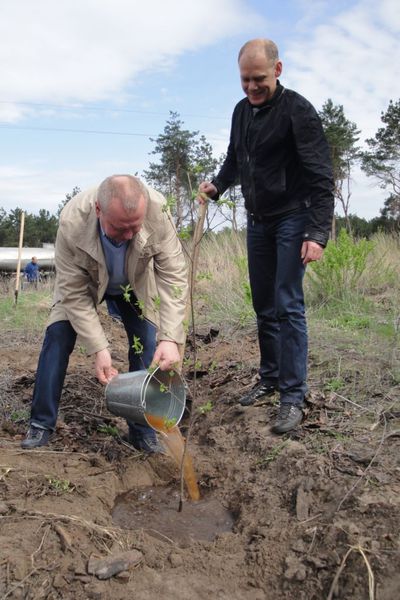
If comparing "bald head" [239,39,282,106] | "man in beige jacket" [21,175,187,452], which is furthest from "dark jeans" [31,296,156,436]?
"bald head" [239,39,282,106]

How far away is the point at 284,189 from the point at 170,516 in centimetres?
195

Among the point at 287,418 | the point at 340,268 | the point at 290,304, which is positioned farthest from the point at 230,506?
the point at 340,268

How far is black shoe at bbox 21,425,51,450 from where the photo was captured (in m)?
3.24

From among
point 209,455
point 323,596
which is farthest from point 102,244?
point 323,596

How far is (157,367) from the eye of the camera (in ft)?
9.34

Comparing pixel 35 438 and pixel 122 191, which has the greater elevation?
pixel 122 191

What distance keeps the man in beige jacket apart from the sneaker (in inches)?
17.7

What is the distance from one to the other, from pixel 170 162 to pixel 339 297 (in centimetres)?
1956

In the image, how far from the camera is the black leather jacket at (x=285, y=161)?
3135 millimetres

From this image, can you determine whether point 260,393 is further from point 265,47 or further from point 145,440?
point 265,47

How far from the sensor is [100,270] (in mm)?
3018

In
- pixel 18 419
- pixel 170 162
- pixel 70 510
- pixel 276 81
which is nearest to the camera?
pixel 70 510

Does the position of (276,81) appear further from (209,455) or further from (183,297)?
(209,455)

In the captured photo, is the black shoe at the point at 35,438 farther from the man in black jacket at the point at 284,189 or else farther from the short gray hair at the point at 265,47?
the short gray hair at the point at 265,47
